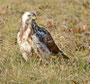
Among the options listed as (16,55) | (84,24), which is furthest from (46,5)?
(16,55)

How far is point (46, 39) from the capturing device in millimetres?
5691

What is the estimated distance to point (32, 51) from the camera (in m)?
5.45

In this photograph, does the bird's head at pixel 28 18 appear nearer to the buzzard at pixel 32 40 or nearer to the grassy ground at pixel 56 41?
the buzzard at pixel 32 40

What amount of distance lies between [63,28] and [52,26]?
0.29m

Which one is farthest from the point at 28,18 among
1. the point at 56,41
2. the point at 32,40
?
the point at 56,41

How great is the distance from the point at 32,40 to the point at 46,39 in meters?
0.36

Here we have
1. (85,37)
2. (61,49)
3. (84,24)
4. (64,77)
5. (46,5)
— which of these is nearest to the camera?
(64,77)

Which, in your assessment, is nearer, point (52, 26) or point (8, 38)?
point (8, 38)

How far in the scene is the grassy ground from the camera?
14.5 ft

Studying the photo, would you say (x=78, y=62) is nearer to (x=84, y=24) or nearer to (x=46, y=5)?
(x=84, y=24)

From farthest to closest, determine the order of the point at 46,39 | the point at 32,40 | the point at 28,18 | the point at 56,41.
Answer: the point at 56,41
the point at 46,39
the point at 28,18
the point at 32,40

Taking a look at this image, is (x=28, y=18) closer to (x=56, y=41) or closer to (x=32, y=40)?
(x=32, y=40)

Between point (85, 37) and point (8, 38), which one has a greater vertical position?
point (8, 38)

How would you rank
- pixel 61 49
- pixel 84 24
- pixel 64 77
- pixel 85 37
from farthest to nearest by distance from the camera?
pixel 84 24 < pixel 85 37 < pixel 61 49 < pixel 64 77
